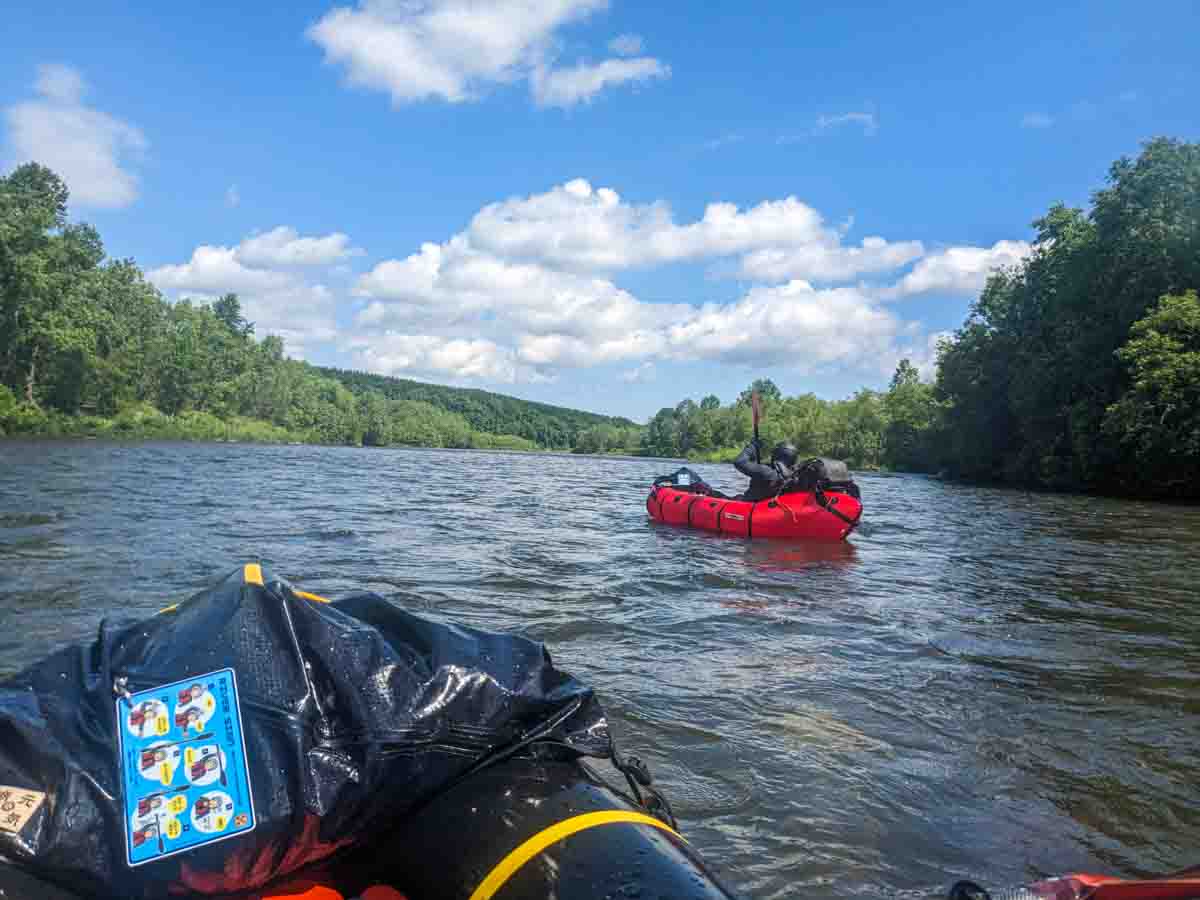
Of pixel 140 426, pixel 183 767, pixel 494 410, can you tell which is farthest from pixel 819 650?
pixel 494 410

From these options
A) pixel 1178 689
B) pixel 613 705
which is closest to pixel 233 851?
pixel 613 705

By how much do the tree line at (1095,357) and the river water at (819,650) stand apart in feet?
54.1

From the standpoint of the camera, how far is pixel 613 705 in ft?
15.0

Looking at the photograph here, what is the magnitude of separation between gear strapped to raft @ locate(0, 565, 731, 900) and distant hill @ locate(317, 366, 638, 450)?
147 metres

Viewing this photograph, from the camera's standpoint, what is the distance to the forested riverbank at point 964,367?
2853cm

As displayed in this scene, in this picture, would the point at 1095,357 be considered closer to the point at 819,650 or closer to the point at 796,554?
the point at 796,554

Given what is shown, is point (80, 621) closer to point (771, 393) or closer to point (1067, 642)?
point (1067, 642)

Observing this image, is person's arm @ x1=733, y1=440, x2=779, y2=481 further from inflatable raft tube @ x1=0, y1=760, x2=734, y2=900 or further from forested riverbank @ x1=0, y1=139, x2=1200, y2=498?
forested riverbank @ x1=0, y1=139, x2=1200, y2=498

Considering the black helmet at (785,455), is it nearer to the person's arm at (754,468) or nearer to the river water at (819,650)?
the person's arm at (754,468)

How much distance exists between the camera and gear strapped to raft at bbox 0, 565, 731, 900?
1.60 metres

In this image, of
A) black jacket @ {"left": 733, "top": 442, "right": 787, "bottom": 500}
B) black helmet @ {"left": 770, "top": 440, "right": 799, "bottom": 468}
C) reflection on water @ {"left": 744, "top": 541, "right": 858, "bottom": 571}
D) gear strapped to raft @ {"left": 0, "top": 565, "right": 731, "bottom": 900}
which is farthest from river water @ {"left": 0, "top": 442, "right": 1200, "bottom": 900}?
black helmet @ {"left": 770, "top": 440, "right": 799, "bottom": 468}

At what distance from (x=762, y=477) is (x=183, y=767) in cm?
1223

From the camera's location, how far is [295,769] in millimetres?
1758

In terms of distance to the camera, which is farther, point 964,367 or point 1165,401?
point 964,367
